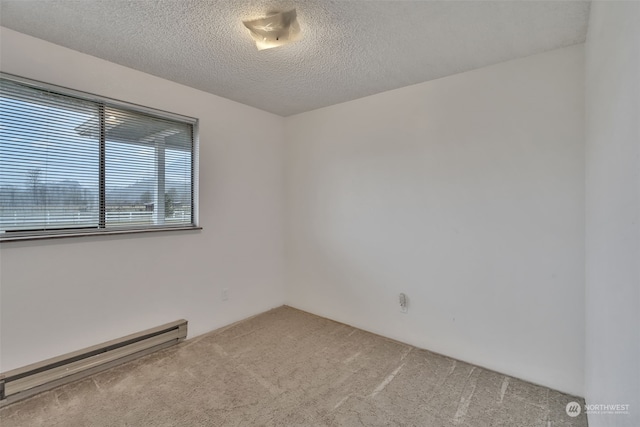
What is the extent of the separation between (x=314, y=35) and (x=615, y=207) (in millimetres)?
1796

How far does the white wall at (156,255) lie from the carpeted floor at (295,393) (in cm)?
37

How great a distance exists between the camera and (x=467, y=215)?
7.73 ft

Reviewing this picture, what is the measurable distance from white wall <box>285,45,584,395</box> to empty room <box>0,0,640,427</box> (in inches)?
0.6

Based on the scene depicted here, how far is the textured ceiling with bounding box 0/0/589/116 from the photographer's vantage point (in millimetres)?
1602

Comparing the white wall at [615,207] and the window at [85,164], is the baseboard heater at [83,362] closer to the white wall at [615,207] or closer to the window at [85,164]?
the window at [85,164]

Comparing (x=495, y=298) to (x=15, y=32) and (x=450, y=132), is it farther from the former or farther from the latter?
(x=15, y=32)

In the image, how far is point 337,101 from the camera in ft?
10.1

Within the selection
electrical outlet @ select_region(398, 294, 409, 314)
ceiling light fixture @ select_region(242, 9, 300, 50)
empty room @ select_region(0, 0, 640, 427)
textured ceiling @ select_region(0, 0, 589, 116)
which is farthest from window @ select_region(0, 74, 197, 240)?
electrical outlet @ select_region(398, 294, 409, 314)

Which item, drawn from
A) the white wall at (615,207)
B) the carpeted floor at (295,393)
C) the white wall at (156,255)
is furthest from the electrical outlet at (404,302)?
the white wall at (156,255)

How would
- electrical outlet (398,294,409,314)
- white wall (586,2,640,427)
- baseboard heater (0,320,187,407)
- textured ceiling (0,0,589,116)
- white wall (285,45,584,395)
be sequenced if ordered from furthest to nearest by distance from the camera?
electrical outlet (398,294,409,314) < white wall (285,45,584,395) < baseboard heater (0,320,187,407) < textured ceiling (0,0,589,116) < white wall (586,2,640,427)

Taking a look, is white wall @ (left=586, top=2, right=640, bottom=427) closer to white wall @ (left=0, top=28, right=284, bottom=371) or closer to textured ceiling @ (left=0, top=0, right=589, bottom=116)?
textured ceiling @ (left=0, top=0, right=589, bottom=116)

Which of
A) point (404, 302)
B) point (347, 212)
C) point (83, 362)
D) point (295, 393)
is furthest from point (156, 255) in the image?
point (404, 302)

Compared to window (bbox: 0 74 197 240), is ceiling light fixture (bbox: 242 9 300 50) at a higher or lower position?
higher

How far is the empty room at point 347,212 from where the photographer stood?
1.69m
